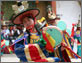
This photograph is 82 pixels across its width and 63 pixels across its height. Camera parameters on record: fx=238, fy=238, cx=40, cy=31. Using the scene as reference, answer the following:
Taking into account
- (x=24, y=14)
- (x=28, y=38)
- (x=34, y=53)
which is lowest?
(x=34, y=53)

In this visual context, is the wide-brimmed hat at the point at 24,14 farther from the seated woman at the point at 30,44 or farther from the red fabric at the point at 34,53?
the red fabric at the point at 34,53

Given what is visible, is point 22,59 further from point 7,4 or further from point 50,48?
point 7,4

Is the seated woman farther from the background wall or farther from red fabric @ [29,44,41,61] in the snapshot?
the background wall

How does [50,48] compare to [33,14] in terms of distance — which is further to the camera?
[33,14]

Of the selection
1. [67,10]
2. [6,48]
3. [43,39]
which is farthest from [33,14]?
[67,10]

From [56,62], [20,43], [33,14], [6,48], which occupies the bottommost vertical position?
[6,48]

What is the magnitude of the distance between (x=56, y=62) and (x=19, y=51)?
16.4 inches

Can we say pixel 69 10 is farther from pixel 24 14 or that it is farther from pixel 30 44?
pixel 30 44

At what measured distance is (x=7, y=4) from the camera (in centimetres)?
1236

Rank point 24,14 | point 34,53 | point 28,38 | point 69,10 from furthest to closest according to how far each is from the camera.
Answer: point 69,10 → point 28,38 → point 24,14 → point 34,53

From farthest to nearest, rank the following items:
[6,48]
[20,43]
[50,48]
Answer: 1. [6,48]
2. [20,43]
3. [50,48]

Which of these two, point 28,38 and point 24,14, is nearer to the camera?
point 24,14

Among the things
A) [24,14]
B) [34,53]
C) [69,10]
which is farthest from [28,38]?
[69,10]

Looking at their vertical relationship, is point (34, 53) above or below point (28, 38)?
below
